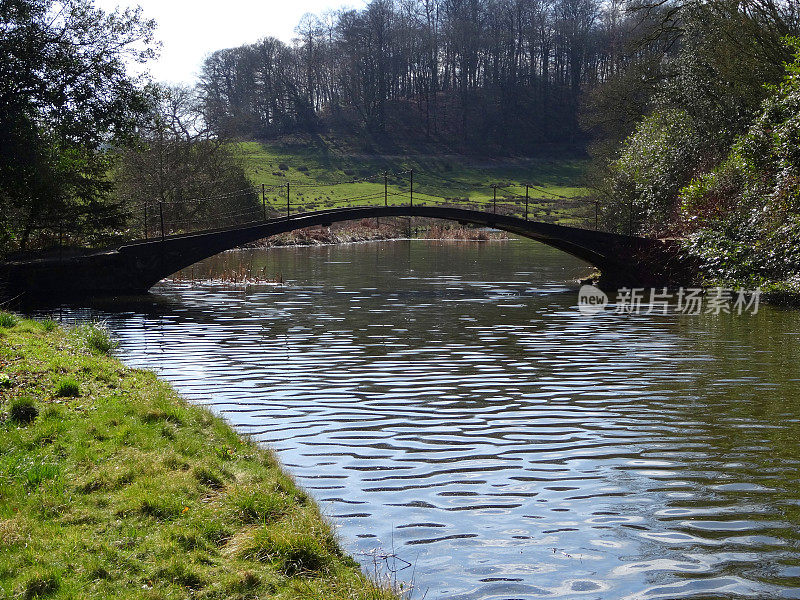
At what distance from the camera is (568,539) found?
274 inches

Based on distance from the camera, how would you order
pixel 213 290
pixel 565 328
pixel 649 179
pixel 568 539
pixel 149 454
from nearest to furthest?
pixel 568 539
pixel 149 454
pixel 565 328
pixel 213 290
pixel 649 179

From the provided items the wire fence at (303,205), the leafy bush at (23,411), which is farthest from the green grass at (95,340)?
the wire fence at (303,205)

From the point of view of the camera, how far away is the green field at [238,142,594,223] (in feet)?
246

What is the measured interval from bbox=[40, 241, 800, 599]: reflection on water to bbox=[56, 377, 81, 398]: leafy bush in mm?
2069

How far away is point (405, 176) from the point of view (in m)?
85.2

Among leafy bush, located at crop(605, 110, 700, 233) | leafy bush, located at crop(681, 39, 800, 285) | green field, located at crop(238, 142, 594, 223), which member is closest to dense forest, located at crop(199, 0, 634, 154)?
green field, located at crop(238, 142, 594, 223)

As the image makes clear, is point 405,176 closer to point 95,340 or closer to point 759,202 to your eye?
point 759,202

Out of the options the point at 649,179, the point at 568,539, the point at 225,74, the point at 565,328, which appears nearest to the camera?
the point at 568,539

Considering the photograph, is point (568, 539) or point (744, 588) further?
point (568, 539)

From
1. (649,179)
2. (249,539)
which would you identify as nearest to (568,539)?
(249,539)

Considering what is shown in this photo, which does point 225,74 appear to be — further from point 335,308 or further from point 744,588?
point 744,588

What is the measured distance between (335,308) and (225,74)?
83.4 m

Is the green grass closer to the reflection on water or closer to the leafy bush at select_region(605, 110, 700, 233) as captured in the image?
the reflection on water

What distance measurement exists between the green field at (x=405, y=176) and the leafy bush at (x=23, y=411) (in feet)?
196
